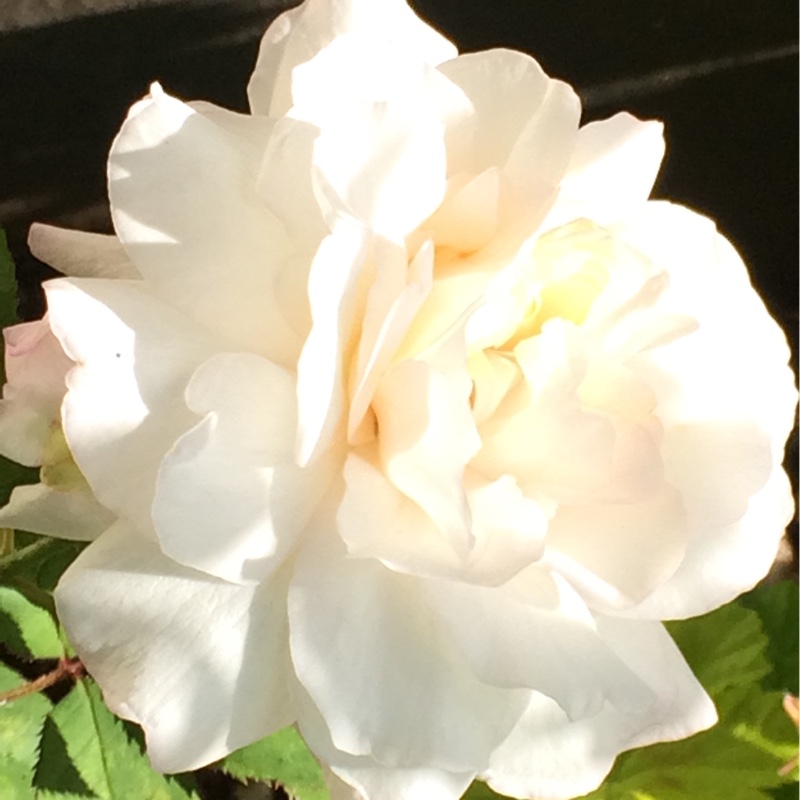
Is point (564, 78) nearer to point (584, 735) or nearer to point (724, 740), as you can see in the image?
point (724, 740)

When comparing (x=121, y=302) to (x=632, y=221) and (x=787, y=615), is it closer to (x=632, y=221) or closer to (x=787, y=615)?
(x=632, y=221)

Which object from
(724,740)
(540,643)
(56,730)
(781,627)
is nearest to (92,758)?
(56,730)

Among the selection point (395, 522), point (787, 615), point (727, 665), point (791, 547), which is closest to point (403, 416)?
point (395, 522)

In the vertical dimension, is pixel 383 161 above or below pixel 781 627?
above

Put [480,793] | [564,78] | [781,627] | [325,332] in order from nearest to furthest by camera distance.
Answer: [325,332], [480,793], [781,627], [564,78]

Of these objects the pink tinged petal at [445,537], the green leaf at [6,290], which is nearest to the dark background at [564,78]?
the green leaf at [6,290]

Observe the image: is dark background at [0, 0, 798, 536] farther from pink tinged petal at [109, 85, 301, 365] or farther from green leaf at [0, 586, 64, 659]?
pink tinged petal at [109, 85, 301, 365]

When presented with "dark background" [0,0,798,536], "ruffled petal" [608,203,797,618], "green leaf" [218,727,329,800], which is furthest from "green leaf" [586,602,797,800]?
"dark background" [0,0,798,536]
